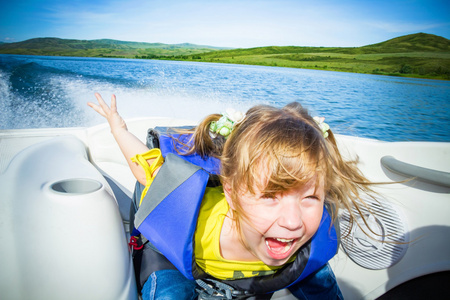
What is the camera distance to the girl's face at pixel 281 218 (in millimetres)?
675

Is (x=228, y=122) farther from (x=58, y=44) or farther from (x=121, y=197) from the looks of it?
(x=58, y=44)

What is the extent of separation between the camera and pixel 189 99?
3.83 metres

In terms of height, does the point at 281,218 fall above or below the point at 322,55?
below

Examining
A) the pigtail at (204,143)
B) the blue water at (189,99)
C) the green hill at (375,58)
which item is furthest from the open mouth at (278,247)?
the green hill at (375,58)

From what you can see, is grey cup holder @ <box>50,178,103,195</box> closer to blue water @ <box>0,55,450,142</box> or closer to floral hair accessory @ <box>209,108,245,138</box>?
floral hair accessory @ <box>209,108,245,138</box>

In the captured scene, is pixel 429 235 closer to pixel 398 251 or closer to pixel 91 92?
pixel 398 251

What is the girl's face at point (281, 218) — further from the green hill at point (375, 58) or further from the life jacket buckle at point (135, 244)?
the green hill at point (375, 58)

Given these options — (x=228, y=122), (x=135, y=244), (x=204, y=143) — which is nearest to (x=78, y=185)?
(x=135, y=244)

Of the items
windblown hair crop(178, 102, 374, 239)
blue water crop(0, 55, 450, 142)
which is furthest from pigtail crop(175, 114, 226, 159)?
→ blue water crop(0, 55, 450, 142)

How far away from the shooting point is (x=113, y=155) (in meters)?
1.47

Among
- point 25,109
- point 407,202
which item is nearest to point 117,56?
point 25,109

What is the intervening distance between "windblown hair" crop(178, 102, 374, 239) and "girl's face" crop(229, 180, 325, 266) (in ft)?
0.08

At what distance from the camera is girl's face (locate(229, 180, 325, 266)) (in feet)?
2.22

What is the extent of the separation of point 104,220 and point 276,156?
0.54 meters
